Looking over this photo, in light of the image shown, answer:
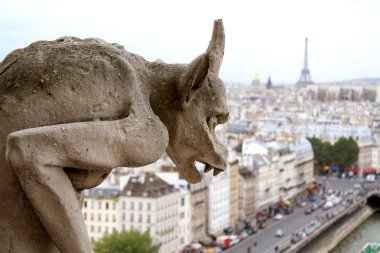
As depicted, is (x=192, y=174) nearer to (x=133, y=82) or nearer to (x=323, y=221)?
(x=133, y=82)

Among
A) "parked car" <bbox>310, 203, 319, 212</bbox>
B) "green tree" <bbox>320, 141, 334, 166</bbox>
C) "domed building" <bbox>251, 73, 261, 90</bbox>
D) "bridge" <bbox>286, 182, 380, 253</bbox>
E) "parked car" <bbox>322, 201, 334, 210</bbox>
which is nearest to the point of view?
"bridge" <bbox>286, 182, 380, 253</bbox>

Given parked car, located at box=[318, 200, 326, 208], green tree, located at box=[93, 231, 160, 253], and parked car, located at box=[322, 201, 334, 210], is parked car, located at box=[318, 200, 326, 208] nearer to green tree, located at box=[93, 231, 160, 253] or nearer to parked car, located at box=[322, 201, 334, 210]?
parked car, located at box=[322, 201, 334, 210]

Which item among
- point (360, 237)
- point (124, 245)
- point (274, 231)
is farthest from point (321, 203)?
point (124, 245)

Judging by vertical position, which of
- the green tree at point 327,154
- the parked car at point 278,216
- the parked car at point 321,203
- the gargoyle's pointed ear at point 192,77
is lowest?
the parked car at point 321,203

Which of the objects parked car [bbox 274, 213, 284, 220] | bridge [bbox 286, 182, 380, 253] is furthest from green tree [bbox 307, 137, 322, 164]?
parked car [bbox 274, 213, 284, 220]

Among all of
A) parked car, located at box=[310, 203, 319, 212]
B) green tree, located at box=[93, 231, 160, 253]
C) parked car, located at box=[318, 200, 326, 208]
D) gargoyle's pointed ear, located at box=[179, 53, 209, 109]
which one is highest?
gargoyle's pointed ear, located at box=[179, 53, 209, 109]

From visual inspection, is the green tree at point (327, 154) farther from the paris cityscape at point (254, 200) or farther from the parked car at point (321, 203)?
the parked car at point (321, 203)

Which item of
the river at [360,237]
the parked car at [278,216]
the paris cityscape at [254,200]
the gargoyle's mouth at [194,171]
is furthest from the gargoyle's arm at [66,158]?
the parked car at [278,216]

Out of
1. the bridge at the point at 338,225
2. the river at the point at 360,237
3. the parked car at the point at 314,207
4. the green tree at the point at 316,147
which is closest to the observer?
the bridge at the point at 338,225

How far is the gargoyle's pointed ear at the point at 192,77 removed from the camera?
258 cm

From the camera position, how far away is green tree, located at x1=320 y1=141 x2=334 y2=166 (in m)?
56.5

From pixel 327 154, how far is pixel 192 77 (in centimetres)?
5475

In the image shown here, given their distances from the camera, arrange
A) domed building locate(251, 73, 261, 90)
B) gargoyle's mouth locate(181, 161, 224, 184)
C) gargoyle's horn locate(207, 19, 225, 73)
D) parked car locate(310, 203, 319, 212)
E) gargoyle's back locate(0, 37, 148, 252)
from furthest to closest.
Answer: domed building locate(251, 73, 261, 90)
parked car locate(310, 203, 319, 212)
gargoyle's mouth locate(181, 161, 224, 184)
gargoyle's horn locate(207, 19, 225, 73)
gargoyle's back locate(0, 37, 148, 252)

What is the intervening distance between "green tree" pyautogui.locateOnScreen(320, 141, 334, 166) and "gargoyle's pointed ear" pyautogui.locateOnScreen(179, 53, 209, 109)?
54.4m
